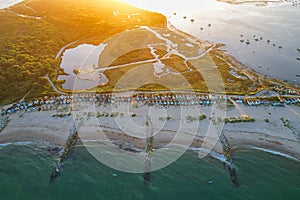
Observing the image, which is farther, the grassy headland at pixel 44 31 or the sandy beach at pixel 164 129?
the grassy headland at pixel 44 31

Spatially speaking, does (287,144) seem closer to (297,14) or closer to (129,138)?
(129,138)

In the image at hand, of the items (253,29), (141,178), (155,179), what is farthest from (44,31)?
(253,29)

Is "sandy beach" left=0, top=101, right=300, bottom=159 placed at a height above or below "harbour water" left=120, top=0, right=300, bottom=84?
below

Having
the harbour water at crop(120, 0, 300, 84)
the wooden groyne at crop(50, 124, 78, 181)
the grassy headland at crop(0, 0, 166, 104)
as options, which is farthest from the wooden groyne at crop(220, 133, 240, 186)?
the grassy headland at crop(0, 0, 166, 104)

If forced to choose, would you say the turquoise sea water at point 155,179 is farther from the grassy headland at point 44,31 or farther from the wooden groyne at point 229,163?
the grassy headland at point 44,31

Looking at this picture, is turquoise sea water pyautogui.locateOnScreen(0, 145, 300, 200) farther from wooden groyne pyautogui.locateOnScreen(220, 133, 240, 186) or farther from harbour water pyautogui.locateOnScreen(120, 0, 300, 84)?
harbour water pyautogui.locateOnScreen(120, 0, 300, 84)

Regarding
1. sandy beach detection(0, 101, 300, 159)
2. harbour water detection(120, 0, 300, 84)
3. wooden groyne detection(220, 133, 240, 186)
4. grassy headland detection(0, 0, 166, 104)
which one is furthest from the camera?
harbour water detection(120, 0, 300, 84)

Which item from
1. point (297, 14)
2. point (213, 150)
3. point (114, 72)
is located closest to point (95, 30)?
point (114, 72)

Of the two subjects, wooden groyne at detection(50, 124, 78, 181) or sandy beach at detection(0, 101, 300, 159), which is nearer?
wooden groyne at detection(50, 124, 78, 181)

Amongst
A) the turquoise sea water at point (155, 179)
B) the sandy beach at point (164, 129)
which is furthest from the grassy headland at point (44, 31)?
the turquoise sea water at point (155, 179)
